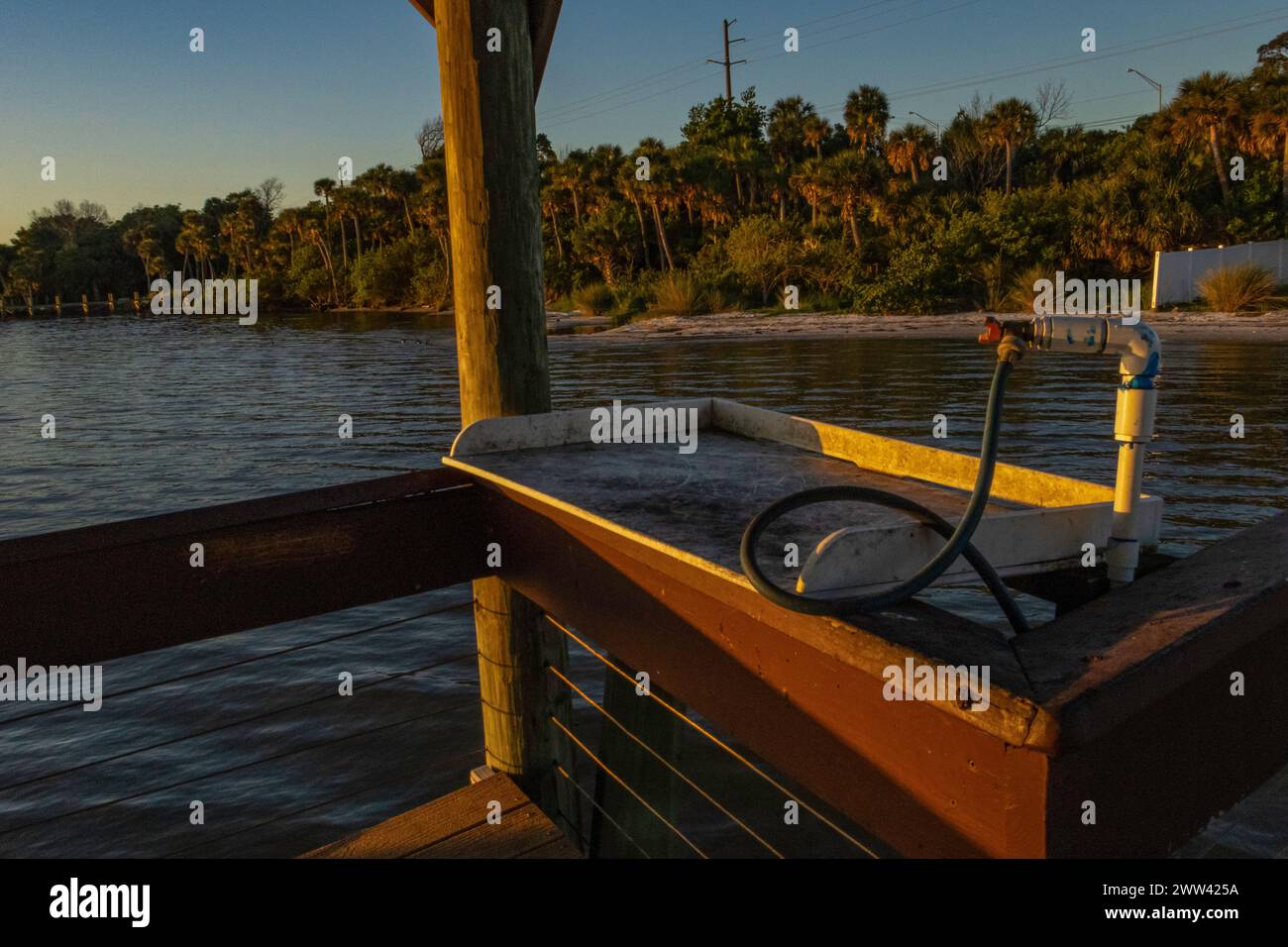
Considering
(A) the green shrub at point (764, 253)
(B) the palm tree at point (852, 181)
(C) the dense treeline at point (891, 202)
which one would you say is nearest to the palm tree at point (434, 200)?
(C) the dense treeline at point (891, 202)

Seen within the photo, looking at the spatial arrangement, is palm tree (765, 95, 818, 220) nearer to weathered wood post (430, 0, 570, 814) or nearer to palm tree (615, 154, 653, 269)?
palm tree (615, 154, 653, 269)

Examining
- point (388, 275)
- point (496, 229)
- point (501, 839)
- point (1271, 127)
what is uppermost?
point (1271, 127)

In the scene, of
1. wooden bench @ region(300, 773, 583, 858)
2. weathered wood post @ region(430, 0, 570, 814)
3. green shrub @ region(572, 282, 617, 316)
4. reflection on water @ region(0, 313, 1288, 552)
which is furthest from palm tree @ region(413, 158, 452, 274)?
wooden bench @ region(300, 773, 583, 858)

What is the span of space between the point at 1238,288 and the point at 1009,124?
14.6 meters

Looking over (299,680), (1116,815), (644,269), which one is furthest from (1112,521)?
(644,269)

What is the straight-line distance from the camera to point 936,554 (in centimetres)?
194

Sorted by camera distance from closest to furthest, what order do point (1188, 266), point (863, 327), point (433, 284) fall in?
point (1188, 266)
point (863, 327)
point (433, 284)

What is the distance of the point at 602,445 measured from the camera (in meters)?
3.78

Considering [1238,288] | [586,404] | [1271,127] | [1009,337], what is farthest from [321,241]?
[1009,337]

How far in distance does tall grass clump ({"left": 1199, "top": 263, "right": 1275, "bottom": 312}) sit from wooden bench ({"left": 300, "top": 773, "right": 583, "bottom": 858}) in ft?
102

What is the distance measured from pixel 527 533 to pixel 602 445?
27.4 inches

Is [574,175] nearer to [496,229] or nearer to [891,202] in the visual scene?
[891,202]

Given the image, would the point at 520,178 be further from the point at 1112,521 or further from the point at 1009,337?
the point at 1112,521

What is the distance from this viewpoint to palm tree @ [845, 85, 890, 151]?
45875 millimetres
